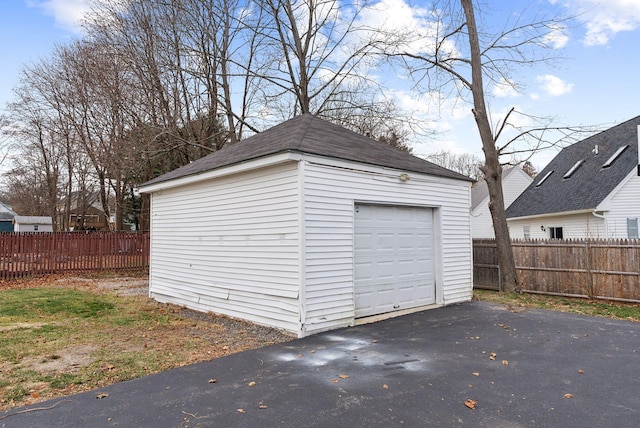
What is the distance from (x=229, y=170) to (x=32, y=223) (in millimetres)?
35522

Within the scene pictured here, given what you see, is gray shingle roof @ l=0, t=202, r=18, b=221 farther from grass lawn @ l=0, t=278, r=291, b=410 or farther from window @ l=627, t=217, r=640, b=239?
window @ l=627, t=217, r=640, b=239

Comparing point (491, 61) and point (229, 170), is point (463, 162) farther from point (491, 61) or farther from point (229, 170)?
point (229, 170)

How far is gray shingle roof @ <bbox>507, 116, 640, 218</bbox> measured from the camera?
1506 centimetres

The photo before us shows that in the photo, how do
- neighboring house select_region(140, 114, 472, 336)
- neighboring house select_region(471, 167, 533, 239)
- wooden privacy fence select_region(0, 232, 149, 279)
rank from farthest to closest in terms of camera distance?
1. neighboring house select_region(471, 167, 533, 239)
2. wooden privacy fence select_region(0, 232, 149, 279)
3. neighboring house select_region(140, 114, 472, 336)

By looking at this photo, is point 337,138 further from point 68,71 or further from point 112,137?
point 68,71

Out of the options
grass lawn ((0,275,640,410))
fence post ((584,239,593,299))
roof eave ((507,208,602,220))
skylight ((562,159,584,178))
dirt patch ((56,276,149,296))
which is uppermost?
skylight ((562,159,584,178))

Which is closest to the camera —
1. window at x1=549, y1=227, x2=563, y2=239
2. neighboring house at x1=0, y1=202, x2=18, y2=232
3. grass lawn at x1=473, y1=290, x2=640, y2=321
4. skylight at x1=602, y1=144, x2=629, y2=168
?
grass lawn at x1=473, y1=290, x2=640, y2=321

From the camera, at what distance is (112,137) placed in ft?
58.9

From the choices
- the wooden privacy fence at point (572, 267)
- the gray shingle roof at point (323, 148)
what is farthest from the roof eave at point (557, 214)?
the gray shingle roof at point (323, 148)

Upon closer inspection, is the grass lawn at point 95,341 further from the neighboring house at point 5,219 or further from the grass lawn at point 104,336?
the neighboring house at point 5,219

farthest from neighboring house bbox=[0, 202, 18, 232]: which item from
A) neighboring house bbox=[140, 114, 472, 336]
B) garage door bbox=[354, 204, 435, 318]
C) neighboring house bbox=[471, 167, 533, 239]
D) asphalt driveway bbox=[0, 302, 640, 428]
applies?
asphalt driveway bbox=[0, 302, 640, 428]

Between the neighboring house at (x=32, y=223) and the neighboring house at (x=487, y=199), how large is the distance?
33403mm

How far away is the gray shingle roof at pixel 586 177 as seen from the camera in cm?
1506

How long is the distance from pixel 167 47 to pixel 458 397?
17.1m
